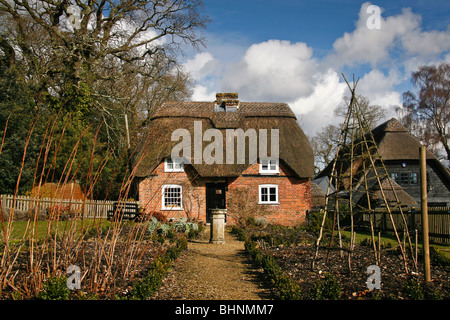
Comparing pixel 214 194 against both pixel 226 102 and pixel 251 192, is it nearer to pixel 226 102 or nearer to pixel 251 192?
pixel 251 192

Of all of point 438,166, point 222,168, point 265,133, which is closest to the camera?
point 222,168

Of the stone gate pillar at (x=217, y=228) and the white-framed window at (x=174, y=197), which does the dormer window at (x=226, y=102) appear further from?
the stone gate pillar at (x=217, y=228)

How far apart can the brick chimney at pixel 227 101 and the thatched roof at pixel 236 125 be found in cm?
27

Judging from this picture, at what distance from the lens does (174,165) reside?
2067 centimetres

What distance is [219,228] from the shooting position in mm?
13281

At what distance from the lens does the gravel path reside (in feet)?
21.1

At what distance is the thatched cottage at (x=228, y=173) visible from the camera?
2038cm

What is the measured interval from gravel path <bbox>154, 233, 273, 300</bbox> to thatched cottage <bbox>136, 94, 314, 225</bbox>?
359 inches

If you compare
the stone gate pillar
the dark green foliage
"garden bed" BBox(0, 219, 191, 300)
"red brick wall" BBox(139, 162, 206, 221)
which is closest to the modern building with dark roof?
"red brick wall" BBox(139, 162, 206, 221)

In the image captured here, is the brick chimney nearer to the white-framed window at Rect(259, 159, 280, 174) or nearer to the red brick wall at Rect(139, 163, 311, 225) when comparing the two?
the white-framed window at Rect(259, 159, 280, 174)

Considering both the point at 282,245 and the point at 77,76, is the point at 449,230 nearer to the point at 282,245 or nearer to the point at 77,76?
the point at 282,245


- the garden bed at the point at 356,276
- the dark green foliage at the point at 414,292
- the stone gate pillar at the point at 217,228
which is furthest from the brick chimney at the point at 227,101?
the dark green foliage at the point at 414,292
